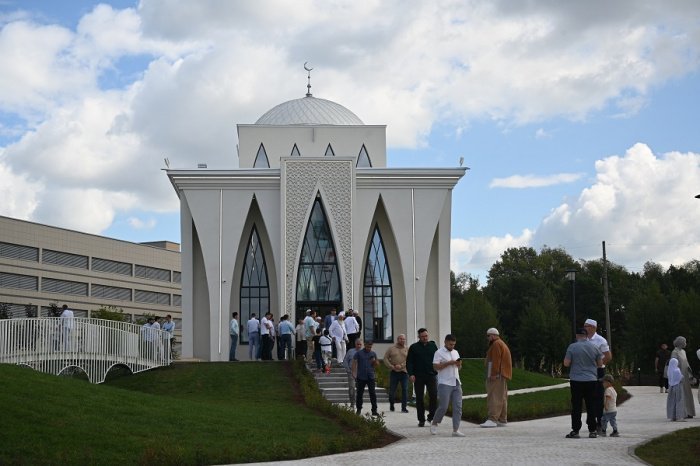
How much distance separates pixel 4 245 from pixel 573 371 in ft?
181

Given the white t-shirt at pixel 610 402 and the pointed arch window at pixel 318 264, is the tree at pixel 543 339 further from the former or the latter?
A: the white t-shirt at pixel 610 402

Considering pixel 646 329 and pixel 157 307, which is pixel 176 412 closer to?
pixel 646 329

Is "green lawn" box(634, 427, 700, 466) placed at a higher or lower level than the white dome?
lower

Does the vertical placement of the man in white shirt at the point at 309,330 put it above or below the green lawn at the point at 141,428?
above

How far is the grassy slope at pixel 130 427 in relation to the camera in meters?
11.4

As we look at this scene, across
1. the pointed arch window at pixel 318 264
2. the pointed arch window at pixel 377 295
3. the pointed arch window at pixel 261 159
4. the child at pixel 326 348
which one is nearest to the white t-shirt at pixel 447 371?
the child at pixel 326 348

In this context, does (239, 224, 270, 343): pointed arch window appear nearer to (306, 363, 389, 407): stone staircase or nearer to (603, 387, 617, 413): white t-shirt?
(306, 363, 389, 407): stone staircase

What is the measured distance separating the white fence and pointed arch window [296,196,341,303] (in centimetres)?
678

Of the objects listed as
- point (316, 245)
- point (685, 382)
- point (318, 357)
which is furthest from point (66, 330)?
point (685, 382)

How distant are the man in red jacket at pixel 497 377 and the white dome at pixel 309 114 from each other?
26.9 m

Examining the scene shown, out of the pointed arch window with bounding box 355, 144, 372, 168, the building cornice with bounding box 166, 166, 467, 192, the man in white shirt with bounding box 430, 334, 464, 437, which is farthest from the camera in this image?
the pointed arch window with bounding box 355, 144, 372, 168

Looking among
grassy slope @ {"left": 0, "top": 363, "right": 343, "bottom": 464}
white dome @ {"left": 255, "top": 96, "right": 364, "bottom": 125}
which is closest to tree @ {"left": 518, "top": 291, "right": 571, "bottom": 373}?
white dome @ {"left": 255, "top": 96, "right": 364, "bottom": 125}

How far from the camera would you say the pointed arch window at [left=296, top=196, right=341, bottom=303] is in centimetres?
3347

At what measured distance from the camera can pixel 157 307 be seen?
7944cm
